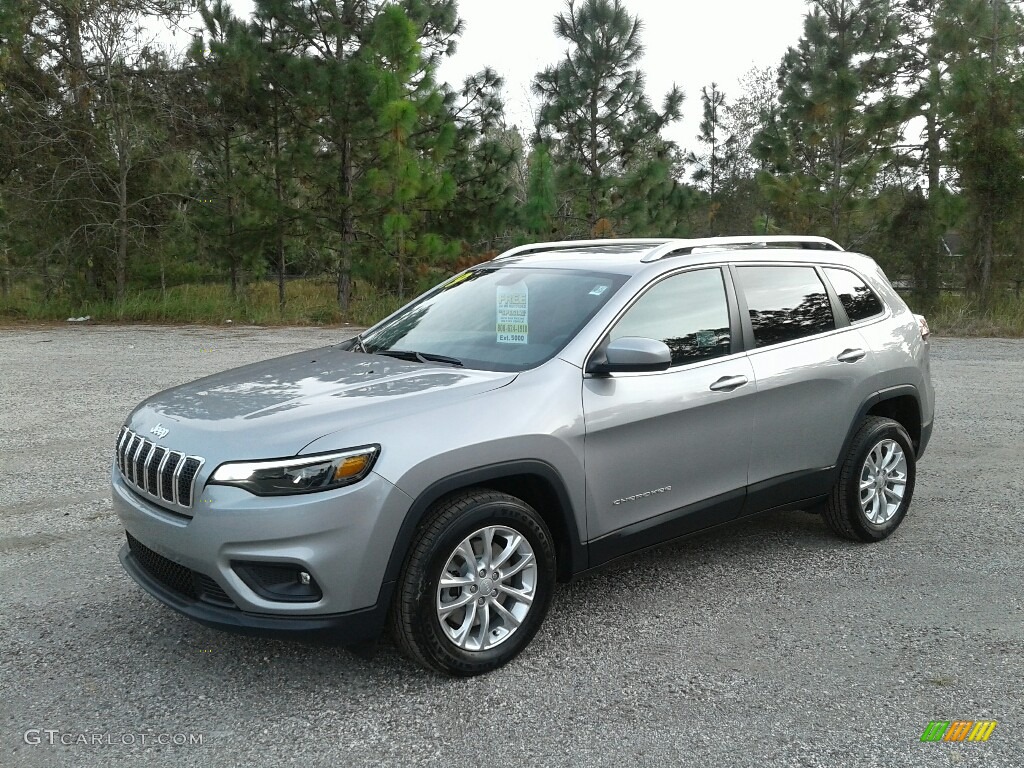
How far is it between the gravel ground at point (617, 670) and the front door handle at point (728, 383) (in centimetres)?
102

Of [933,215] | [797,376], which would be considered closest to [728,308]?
[797,376]

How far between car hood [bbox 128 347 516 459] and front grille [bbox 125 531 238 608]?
46 centimetres

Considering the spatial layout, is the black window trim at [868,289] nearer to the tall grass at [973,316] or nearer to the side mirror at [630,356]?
the side mirror at [630,356]

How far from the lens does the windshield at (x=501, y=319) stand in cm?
400

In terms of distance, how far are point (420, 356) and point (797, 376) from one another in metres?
1.96

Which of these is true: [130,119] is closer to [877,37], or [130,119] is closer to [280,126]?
[280,126]

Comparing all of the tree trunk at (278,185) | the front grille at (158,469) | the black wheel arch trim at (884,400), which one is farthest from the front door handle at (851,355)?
the tree trunk at (278,185)

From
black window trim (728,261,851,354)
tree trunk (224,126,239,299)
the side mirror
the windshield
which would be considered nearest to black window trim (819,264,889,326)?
black window trim (728,261,851,354)

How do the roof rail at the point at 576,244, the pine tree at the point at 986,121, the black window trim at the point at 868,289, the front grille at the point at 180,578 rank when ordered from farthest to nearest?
1. the pine tree at the point at 986,121
2. the black window trim at the point at 868,289
3. the roof rail at the point at 576,244
4. the front grille at the point at 180,578

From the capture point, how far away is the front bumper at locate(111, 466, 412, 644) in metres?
3.08

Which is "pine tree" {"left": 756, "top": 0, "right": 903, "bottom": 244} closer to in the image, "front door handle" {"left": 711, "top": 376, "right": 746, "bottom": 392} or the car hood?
"front door handle" {"left": 711, "top": 376, "right": 746, "bottom": 392}

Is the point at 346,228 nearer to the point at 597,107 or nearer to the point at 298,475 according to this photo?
the point at 597,107

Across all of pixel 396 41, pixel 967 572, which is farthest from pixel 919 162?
pixel 967 572

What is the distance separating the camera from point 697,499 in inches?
164
